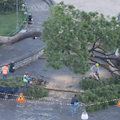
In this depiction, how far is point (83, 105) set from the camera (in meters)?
27.4

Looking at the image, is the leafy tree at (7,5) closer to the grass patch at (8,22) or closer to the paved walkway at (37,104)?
the grass patch at (8,22)

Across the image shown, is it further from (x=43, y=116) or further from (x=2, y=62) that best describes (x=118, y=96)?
(x=2, y=62)

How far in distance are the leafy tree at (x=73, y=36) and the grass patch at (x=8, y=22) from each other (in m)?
11.4

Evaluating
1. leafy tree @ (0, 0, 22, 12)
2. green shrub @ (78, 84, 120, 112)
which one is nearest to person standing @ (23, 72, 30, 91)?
green shrub @ (78, 84, 120, 112)

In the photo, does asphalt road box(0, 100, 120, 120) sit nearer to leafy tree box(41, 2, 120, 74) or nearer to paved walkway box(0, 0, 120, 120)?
paved walkway box(0, 0, 120, 120)

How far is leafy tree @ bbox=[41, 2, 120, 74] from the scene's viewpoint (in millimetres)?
28078

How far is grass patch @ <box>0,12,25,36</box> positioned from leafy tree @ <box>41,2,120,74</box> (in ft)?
37.3

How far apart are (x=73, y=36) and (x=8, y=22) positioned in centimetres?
1527

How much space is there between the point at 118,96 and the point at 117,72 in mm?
3492

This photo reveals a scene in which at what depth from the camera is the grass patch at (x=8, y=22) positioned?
39.8 meters

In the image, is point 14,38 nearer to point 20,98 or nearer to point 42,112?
point 20,98

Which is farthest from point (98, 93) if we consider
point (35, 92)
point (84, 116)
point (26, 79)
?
point (26, 79)

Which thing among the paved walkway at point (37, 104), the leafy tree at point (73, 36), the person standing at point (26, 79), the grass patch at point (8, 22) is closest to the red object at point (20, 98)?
the paved walkway at point (37, 104)

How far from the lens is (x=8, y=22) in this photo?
42188 millimetres
